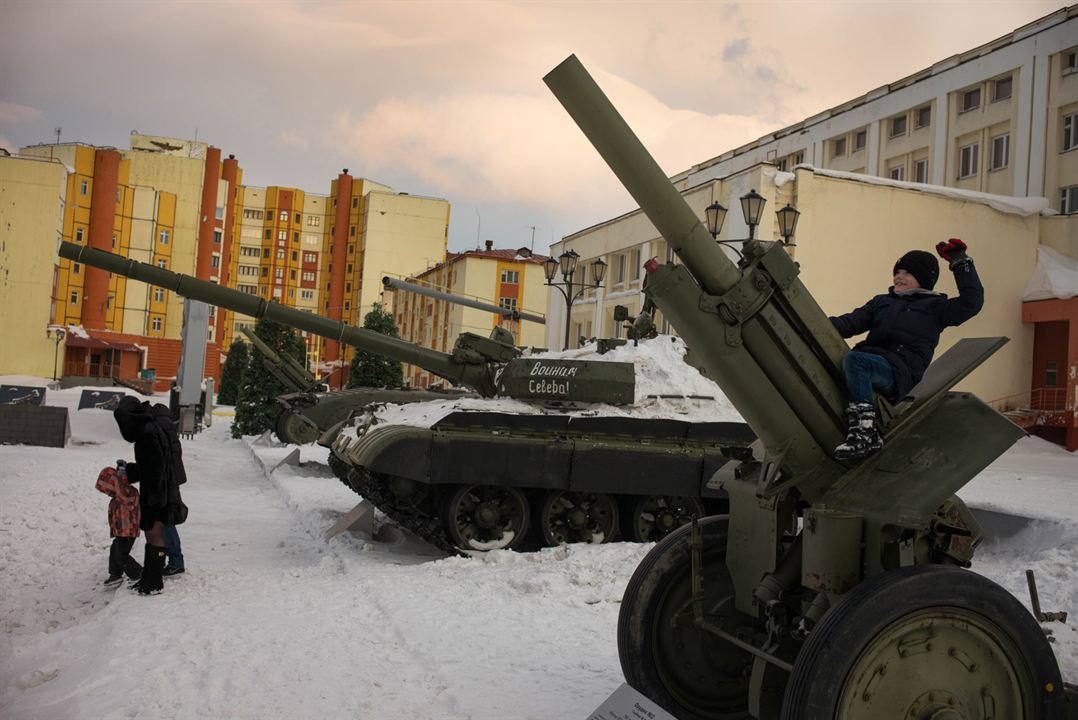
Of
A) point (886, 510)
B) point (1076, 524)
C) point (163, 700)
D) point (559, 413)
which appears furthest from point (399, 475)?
point (1076, 524)

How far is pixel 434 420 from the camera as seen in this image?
31.0 ft

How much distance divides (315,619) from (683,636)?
2925 mm

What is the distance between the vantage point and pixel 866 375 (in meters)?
3.88

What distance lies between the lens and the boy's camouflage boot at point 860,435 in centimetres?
376

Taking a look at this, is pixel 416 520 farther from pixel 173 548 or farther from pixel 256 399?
pixel 256 399

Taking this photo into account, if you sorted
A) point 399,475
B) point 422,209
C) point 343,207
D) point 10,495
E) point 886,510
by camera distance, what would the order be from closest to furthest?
point 886,510 < point 399,475 < point 10,495 < point 422,209 < point 343,207

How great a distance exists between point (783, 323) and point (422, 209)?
195 ft

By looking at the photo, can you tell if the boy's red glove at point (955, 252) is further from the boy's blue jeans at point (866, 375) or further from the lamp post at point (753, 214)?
the lamp post at point (753, 214)

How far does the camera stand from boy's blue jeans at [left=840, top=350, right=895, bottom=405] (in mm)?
3861

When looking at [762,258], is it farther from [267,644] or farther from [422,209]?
[422,209]

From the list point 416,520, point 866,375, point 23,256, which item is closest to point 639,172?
point 866,375

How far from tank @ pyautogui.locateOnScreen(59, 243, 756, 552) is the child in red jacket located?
2.13 meters

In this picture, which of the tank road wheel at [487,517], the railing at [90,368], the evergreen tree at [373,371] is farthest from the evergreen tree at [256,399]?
the railing at [90,368]

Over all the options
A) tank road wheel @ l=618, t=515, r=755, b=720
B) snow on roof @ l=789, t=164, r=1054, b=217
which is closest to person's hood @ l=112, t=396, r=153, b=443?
tank road wheel @ l=618, t=515, r=755, b=720
